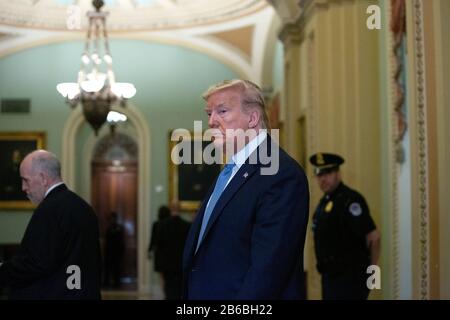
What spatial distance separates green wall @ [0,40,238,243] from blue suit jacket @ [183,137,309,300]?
45.2 ft

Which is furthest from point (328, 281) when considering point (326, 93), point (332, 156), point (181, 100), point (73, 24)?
point (181, 100)

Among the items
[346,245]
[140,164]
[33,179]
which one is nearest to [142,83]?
[140,164]

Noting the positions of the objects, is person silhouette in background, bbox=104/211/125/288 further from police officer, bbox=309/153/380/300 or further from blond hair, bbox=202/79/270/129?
blond hair, bbox=202/79/270/129

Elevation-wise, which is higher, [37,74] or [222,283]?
[37,74]

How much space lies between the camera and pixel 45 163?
423 centimetres

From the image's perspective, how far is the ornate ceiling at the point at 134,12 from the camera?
15609 millimetres

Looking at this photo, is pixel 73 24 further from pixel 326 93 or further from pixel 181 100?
pixel 326 93

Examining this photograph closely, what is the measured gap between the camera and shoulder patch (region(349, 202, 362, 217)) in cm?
611

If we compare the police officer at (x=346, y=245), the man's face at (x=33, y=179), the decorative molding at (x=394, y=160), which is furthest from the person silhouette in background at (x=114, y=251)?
the man's face at (x=33, y=179)

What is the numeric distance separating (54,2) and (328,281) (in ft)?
37.8

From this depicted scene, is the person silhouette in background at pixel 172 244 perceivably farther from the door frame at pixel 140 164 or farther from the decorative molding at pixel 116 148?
the decorative molding at pixel 116 148

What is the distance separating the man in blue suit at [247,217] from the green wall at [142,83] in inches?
541

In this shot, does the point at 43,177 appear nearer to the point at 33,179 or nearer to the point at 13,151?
the point at 33,179
